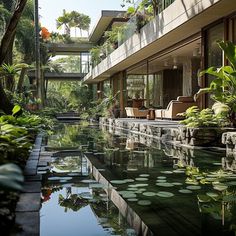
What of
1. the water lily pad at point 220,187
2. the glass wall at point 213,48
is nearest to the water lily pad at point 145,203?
the water lily pad at point 220,187

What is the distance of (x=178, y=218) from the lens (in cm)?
347

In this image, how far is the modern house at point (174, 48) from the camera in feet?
34.3

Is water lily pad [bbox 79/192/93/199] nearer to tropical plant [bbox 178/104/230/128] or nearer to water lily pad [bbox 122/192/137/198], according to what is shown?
water lily pad [bbox 122/192/137/198]

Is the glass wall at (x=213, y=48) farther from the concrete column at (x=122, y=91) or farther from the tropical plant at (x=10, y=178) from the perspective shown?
the concrete column at (x=122, y=91)

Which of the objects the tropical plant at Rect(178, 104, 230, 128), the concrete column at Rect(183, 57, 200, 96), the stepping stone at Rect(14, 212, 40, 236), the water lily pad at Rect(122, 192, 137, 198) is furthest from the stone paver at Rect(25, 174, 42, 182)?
the concrete column at Rect(183, 57, 200, 96)

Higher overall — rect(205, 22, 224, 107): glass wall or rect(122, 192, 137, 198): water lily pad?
rect(205, 22, 224, 107): glass wall

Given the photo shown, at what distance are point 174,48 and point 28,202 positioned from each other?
12668 mm

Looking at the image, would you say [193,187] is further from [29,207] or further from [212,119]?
[212,119]

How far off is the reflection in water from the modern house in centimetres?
415

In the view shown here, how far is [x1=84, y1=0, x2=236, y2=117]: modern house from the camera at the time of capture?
1047 centimetres

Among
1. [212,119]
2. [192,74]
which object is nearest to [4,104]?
[212,119]

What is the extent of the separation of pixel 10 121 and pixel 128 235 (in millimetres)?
3890

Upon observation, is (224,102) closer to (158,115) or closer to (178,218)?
(178,218)

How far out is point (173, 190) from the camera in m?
4.56
